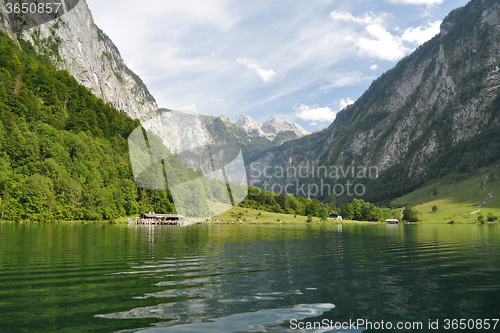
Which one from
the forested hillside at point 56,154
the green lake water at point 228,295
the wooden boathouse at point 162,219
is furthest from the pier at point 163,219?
the green lake water at point 228,295

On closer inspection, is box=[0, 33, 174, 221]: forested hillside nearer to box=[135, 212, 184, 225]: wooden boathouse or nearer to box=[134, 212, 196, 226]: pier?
box=[135, 212, 184, 225]: wooden boathouse

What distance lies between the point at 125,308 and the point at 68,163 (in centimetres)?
12341

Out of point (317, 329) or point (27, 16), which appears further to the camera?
point (27, 16)

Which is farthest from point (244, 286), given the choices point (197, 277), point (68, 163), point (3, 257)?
point (68, 163)

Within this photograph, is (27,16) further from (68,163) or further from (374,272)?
(374,272)

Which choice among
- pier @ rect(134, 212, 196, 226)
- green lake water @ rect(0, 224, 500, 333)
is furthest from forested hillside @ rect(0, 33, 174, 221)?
green lake water @ rect(0, 224, 500, 333)

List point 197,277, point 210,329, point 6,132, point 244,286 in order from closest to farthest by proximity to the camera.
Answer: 1. point 210,329
2. point 244,286
3. point 197,277
4. point 6,132

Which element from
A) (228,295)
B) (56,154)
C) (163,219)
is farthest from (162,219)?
(228,295)

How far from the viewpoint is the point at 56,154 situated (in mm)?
109000

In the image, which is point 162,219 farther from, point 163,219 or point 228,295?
point 228,295

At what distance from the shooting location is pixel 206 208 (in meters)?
120

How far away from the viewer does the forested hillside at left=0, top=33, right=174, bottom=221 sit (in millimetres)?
89200

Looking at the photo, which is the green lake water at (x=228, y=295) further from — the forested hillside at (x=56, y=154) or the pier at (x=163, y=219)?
the pier at (x=163, y=219)

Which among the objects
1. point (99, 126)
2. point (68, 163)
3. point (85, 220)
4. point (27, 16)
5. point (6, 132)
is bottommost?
point (85, 220)
